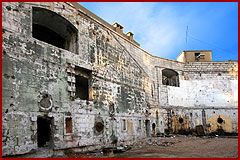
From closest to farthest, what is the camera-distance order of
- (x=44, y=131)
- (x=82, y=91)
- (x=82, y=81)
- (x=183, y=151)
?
(x=44, y=131) → (x=183, y=151) → (x=82, y=81) → (x=82, y=91)

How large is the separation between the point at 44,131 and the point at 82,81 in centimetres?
418

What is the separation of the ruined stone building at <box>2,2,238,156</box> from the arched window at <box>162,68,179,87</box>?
0.59 meters

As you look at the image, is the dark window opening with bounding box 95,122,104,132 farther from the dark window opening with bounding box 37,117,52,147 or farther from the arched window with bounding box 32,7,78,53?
the arched window with bounding box 32,7,78,53

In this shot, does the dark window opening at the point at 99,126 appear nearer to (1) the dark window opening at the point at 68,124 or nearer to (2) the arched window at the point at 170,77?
(1) the dark window opening at the point at 68,124

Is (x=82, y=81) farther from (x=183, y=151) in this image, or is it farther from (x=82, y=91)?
(x=183, y=151)

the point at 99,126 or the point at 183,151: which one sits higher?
the point at 99,126

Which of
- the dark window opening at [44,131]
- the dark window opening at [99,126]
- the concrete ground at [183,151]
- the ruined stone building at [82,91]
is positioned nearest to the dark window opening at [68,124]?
the ruined stone building at [82,91]

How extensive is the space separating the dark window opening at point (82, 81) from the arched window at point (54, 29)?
1.09 metres

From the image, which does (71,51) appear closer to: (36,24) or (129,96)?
(36,24)

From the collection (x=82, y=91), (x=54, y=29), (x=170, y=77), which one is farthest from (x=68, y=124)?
(x=170, y=77)

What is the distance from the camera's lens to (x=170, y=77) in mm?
25969

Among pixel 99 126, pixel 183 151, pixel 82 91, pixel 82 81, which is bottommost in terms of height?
pixel 183 151

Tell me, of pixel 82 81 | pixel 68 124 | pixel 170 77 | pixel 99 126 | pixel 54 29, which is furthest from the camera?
pixel 170 77

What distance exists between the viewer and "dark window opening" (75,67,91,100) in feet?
42.4
